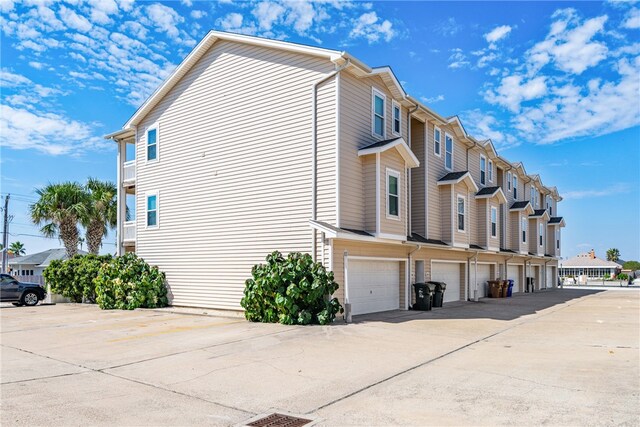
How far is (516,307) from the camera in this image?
776 inches

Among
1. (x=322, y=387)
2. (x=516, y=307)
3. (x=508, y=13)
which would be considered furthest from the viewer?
(x=516, y=307)

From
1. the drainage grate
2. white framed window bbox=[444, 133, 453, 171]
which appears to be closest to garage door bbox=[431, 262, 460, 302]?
white framed window bbox=[444, 133, 453, 171]

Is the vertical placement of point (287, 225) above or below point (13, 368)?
above

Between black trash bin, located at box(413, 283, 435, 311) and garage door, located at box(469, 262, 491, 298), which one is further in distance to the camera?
garage door, located at box(469, 262, 491, 298)

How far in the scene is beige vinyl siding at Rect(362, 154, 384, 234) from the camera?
15.2 metres

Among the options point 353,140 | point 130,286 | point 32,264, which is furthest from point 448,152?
point 32,264

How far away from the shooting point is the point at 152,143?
20672 millimetres

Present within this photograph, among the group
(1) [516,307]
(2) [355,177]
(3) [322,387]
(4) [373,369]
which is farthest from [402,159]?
(3) [322,387]

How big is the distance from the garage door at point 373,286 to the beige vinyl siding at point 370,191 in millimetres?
1268

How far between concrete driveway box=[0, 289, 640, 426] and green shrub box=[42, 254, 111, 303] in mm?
7876

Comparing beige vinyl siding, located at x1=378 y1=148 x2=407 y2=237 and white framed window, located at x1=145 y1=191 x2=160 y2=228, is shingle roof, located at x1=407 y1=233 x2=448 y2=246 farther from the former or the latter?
white framed window, located at x1=145 y1=191 x2=160 y2=228

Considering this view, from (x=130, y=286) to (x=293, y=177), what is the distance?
27.5 feet

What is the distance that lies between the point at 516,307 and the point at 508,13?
11515 millimetres

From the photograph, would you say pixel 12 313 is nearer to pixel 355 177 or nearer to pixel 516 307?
pixel 355 177
